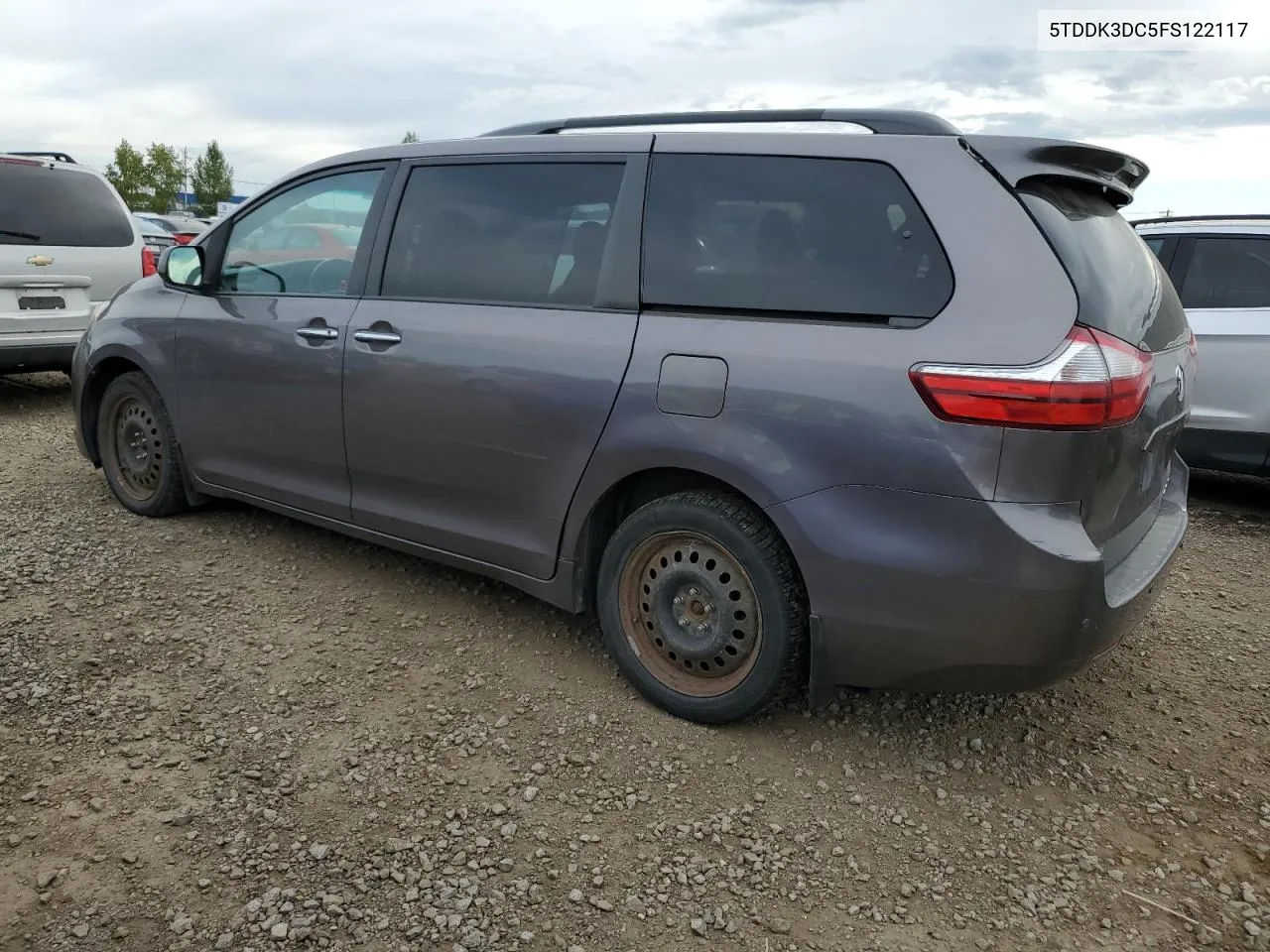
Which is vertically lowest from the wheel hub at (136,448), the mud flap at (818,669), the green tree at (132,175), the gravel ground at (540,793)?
the gravel ground at (540,793)

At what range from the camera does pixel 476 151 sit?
3551 mm

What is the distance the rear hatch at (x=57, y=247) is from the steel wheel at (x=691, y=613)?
6.05 m

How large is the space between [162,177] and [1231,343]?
6773 centimetres

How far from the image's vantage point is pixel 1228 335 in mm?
5617

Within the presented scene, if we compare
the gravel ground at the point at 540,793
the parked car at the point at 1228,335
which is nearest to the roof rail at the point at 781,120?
the gravel ground at the point at 540,793

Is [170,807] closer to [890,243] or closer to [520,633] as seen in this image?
[520,633]

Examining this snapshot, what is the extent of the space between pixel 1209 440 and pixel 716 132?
4.12 metres

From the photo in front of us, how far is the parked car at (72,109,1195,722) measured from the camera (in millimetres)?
2471

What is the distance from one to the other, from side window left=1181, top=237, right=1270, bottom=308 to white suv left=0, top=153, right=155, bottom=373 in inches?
296

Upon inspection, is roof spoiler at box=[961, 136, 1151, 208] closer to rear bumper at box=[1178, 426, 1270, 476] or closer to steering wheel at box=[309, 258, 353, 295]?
steering wheel at box=[309, 258, 353, 295]

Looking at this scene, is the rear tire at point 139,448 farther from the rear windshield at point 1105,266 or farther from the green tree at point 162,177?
the green tree at point 162,177

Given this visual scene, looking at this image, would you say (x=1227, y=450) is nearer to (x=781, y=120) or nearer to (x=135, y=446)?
(x=781, y=120)

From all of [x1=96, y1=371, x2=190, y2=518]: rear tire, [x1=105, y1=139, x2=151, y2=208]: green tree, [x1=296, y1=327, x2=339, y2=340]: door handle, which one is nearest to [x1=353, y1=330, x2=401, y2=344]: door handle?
[x1=296, y1=327, x2=339, y2=340]: door handle

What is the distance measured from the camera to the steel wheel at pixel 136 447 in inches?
185
